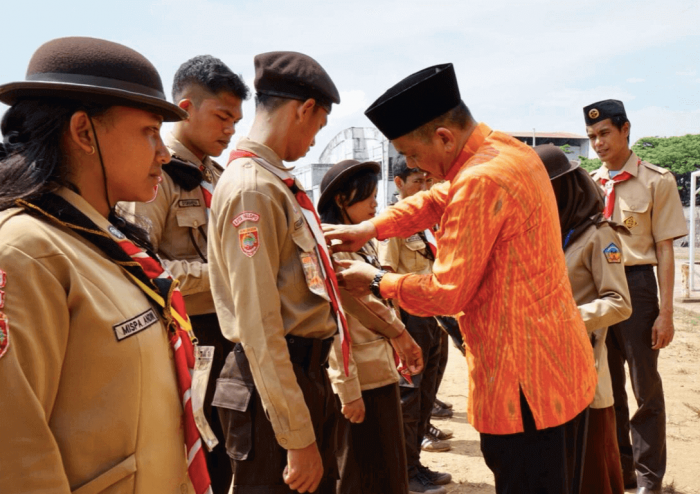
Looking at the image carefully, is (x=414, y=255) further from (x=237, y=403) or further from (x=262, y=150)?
(x=237, y=403)

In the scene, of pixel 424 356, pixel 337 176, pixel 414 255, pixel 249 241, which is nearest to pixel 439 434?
pixel 424 356

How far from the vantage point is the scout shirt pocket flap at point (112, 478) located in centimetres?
122

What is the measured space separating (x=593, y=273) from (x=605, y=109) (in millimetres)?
1869

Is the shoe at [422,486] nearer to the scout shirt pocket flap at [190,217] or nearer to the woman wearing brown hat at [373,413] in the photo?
the woman wearing brown hat at [373,413]

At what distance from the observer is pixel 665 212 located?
4383mm

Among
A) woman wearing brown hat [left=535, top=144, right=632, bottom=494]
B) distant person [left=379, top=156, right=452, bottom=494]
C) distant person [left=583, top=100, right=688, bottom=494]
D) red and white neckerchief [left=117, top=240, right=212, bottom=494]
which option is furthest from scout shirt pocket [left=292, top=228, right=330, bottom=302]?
distant person [left=583, top=100, right=688, bottom=494]

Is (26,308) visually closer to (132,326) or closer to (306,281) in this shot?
(132,326)

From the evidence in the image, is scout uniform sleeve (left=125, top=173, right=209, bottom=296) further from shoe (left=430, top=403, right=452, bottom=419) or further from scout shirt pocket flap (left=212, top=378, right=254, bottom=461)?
shoe (left=430, top=403, right=452, bottom=419)

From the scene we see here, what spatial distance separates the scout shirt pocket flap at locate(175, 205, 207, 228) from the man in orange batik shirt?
1057 millimetres

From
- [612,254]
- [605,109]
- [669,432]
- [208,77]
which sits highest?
[208,77]

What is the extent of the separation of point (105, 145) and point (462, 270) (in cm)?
Result: 133

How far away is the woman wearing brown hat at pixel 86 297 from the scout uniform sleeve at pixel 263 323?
0.43 metres

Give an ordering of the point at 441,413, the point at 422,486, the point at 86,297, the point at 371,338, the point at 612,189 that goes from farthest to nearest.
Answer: the point at 441,413 → the point at 612,189 → the point at 422,486 → the point at 371,338 → the point at 86,297

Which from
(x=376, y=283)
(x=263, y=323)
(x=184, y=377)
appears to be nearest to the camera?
(x=184, y=377)
